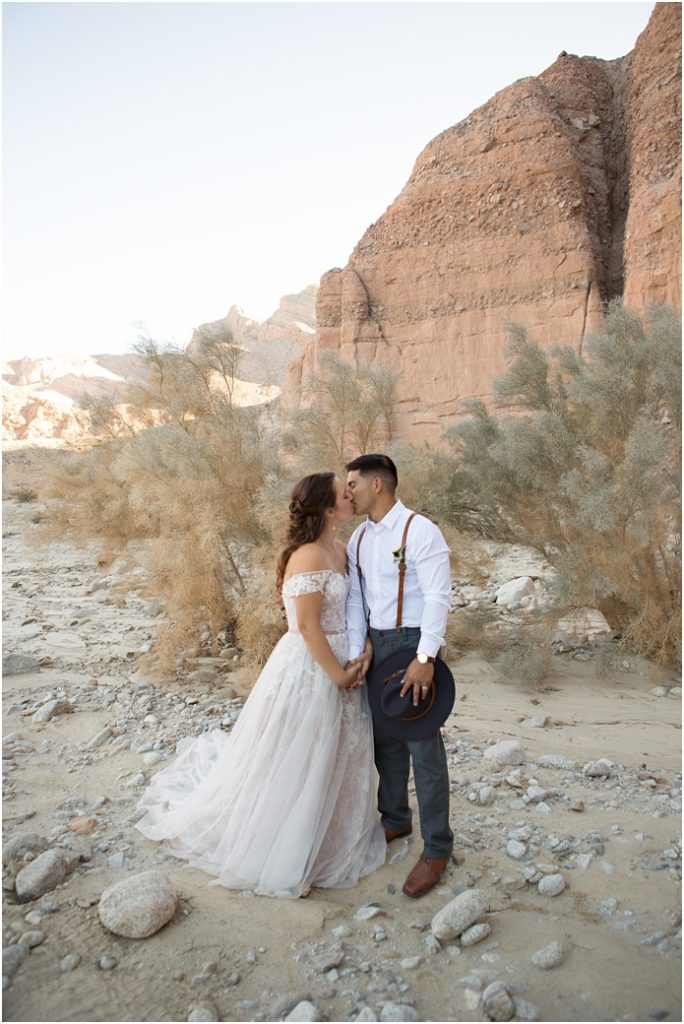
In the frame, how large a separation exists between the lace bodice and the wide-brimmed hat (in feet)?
1.23

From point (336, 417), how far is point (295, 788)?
6099mm

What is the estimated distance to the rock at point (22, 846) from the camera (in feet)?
10.5

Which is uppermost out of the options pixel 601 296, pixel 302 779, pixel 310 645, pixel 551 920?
pixel 601 296

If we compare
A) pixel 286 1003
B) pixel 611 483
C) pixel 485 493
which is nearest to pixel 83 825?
pixel 286 1003

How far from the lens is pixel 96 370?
2645 inches

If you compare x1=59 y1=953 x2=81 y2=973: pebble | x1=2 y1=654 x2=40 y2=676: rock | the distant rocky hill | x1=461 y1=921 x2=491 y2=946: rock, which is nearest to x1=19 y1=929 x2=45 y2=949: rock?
x1=59 y1=953 x2=81 y2=973: pebble

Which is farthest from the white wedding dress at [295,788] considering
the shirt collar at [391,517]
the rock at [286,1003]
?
the rock at [286,1003]

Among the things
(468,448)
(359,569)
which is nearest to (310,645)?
(359,569)

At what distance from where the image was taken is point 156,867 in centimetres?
319

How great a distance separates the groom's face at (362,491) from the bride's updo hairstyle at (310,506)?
0.32ft

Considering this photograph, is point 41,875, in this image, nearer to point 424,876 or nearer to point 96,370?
point 424,876

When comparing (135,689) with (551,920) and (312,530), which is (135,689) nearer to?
(312,530)

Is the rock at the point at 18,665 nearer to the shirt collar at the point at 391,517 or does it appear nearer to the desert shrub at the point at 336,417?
the desert shrub at the point at 336,417

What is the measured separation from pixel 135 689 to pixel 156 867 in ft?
9.53
